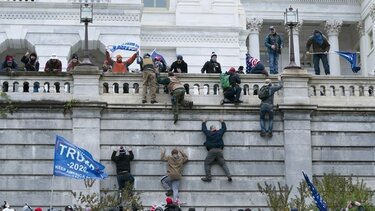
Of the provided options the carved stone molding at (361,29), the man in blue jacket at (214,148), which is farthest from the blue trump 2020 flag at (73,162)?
the carved stone molding at (361,29)

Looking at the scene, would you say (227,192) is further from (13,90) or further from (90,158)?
(13,90)

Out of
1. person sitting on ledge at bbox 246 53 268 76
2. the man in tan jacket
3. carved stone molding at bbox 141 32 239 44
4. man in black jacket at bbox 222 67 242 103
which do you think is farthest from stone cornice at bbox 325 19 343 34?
the man in tan jacket

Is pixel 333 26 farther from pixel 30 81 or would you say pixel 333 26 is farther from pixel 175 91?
pixel 30 81

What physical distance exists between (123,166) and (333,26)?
4213cm

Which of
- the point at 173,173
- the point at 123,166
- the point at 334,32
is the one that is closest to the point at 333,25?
the point at 334,32

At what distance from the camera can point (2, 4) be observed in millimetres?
52406

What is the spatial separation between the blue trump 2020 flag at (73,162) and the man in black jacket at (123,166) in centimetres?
252

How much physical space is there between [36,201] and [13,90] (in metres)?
3.96

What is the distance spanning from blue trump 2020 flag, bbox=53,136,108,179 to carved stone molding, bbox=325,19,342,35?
146ft

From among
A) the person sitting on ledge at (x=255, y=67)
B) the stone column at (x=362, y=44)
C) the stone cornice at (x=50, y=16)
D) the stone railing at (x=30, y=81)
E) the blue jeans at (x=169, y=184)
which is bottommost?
the blue jeans at (x=169, y=184)

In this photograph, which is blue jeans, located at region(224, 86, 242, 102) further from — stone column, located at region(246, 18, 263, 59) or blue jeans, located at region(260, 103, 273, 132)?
stone column, located at region(246, 18, 263, 59)

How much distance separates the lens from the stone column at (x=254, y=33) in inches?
3004

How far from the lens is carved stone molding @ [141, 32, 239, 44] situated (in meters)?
54.9

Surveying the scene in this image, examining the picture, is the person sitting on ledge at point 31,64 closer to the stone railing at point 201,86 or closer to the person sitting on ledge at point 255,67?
the stone railing at point 201,86
